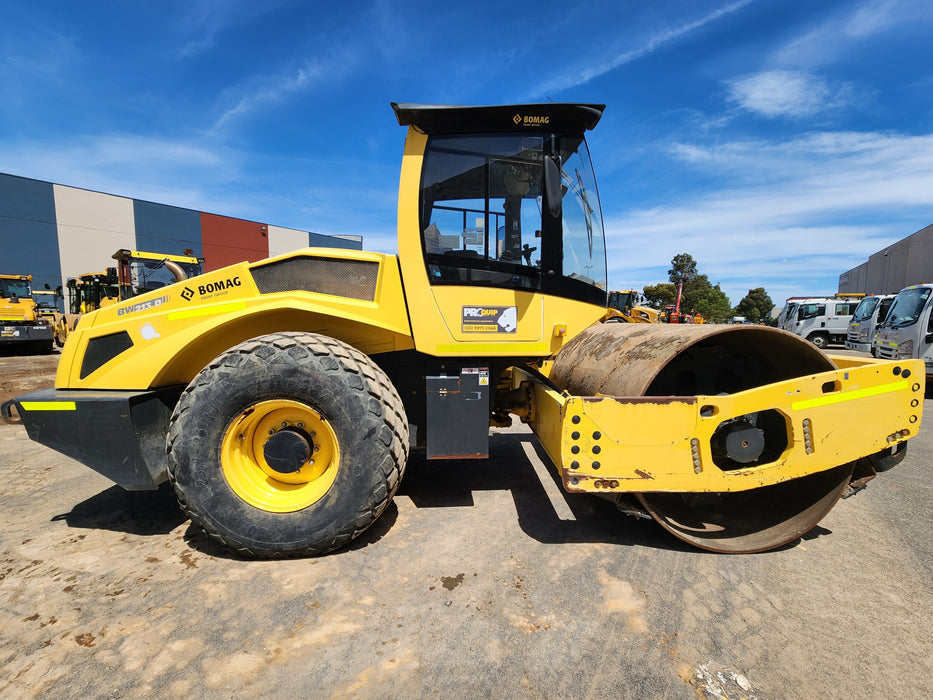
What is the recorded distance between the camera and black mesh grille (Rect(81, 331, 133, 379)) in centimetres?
302

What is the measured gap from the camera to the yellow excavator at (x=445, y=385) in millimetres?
2559

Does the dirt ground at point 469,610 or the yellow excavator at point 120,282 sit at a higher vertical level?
Answer: the yellow excavator at point 120,282

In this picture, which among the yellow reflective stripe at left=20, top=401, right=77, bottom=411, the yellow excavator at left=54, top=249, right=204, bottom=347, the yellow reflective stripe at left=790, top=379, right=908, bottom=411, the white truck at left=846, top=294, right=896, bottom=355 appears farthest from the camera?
the white truck at left=846, top=294, right=896, bottom=355

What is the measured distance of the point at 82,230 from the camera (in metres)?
23.3

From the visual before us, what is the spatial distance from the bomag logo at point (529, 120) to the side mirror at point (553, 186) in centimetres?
24

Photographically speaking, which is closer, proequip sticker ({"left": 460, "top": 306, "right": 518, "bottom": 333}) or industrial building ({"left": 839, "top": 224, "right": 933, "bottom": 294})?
proequip sticker ({"left": 460, "top": 306, "right": 518, "bottom": 333})

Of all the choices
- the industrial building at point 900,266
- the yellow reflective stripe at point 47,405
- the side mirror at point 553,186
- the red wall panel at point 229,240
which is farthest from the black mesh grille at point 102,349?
the industrial building at point 900,266

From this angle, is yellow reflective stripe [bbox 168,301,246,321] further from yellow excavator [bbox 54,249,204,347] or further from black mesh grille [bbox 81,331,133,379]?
yellow excavator [bbox 54,249,204,347]

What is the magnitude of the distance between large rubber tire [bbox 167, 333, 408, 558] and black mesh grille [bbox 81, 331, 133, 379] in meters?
0.82

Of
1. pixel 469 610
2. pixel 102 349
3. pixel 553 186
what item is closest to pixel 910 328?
pixel 553 186

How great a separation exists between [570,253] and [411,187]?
3.72 ft

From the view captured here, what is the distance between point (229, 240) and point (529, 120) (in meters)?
30.6

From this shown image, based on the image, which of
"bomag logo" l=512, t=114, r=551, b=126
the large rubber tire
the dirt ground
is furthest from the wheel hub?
"bomag logo" l=512, t=114, r=551, b=126

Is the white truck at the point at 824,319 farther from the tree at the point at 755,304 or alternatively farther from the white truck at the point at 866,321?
the tree at the point at 755,304
